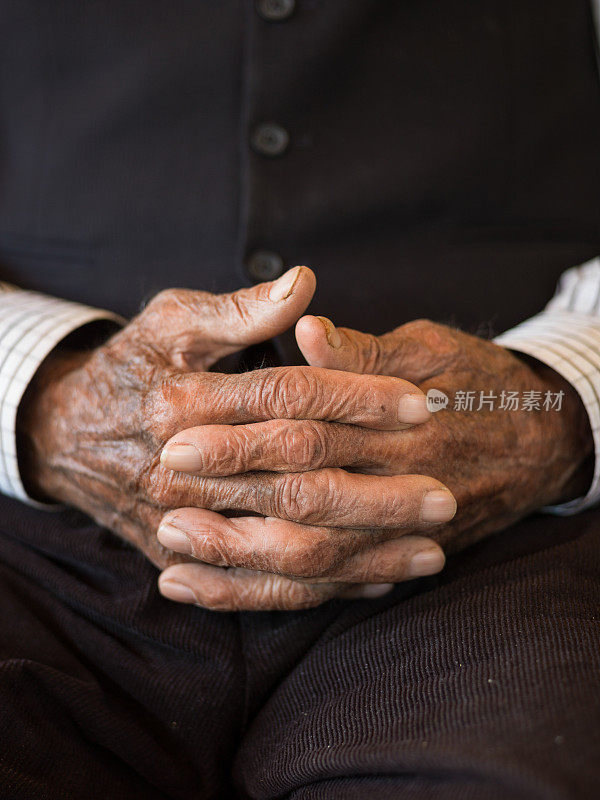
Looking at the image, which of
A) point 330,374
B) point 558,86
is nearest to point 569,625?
point 330,374

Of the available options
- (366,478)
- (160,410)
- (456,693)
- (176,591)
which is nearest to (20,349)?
(160,410)

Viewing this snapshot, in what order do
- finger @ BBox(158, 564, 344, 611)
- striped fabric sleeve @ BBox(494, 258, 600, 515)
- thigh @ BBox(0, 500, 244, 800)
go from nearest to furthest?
thigh @ BBox(0, 500, 244, 800)
finger @ BBox(158, 564, 344, 611)
striped fabric sleeve @ BBox(494, 258, 600, 515)

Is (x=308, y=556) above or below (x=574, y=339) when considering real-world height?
below

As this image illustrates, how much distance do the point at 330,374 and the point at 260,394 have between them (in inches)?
2.8

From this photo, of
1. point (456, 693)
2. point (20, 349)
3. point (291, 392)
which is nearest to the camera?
point (456, 693)

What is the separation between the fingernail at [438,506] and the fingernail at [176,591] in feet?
0.83

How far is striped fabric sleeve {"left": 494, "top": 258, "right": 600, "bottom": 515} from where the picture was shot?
0.77 m

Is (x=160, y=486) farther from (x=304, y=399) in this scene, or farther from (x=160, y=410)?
(x=304, y=399)

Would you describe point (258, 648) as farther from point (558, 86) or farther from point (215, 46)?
point (558, 86)

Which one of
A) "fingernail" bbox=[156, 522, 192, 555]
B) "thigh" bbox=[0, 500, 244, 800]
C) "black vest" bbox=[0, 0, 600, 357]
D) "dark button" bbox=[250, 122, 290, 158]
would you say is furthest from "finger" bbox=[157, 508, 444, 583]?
"dark button" bbox=[250, 122, 290, 158]

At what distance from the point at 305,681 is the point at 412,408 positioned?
285 millimetres

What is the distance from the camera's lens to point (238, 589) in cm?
68

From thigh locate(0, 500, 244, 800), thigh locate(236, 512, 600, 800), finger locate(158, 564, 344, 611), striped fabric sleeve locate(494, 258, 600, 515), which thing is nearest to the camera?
thigh locate(236, 512, 600, 800)

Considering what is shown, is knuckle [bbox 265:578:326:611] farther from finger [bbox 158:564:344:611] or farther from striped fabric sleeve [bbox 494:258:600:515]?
striped fabric sleeve [bbox 494:258:600:515]
